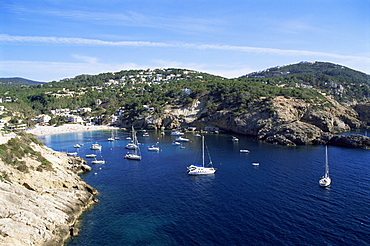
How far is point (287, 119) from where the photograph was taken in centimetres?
8188

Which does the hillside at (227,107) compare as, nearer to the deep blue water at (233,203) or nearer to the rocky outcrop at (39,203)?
the deep blue water at (233,203)

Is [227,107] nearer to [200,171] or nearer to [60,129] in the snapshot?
[200,171]

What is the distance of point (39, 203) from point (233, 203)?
2091cm

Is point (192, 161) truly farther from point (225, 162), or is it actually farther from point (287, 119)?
point (287, 119)

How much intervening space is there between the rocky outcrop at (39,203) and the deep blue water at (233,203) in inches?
65.7

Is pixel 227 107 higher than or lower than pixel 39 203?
higher

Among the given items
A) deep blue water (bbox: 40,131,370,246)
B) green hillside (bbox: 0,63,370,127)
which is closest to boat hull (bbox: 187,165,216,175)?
deep blue water (bbox: 40,131,370,246)

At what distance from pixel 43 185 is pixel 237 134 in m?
68.5

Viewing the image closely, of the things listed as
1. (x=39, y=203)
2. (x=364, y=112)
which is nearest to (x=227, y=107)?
(x=364, y=112)

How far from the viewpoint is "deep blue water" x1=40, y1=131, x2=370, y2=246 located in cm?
2502

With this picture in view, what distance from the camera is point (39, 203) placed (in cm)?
2634

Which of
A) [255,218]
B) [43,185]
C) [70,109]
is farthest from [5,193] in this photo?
[70,109]

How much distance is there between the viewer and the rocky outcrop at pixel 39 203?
22078 millimetres

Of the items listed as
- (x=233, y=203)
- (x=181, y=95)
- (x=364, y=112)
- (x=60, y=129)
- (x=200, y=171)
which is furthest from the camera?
(x=181, y=95)
